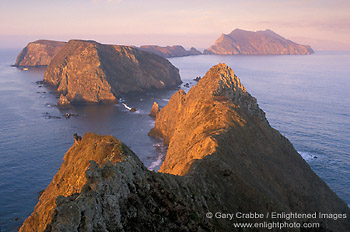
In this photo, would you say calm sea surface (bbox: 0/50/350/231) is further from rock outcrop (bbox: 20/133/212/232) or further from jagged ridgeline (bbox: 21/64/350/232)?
rock outcrop (bbox: 20/133/212/232)

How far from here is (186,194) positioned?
3103cm

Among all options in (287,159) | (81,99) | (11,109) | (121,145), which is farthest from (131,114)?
(121,145)

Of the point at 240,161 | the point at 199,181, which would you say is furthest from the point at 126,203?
the point at 240,161

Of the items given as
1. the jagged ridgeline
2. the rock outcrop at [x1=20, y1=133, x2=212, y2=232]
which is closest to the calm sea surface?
the jagged ridgeline

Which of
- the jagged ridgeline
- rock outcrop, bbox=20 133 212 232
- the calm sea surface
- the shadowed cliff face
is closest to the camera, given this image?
rock outcrop, bbox=20 133 212 232

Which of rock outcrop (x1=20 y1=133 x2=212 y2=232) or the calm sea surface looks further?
the calm sea surface

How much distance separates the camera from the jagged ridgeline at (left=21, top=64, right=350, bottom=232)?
2139cm

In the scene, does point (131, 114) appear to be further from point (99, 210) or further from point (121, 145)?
point (99, 210)

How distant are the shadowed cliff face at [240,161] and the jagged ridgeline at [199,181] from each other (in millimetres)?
171

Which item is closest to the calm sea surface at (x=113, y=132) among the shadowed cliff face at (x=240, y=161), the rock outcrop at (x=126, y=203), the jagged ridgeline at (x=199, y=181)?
the shadowed cliff face at (x=240, y=161)

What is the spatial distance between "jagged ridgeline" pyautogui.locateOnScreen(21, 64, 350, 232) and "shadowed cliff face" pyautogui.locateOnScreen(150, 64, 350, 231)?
17 centimetres

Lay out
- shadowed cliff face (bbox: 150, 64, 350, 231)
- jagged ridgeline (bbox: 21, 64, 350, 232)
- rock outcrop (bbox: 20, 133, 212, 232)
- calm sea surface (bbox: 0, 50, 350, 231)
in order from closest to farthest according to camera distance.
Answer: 1. rock outcrop (bbox: 20, 133, 212, 232)
2. jagged ridgeline (bbox: 21, 64, 350, 232)
3. shadowed cliff face (bbox: 150, 64, 350, 231)
4. calm sea surface (bbox: 0, 50, 350, 231)

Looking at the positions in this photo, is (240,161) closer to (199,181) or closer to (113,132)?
(199,181)

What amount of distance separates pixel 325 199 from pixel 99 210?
5597 centimetres
